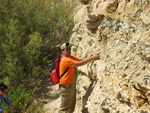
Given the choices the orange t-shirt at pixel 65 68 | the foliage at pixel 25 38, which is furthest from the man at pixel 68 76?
the foliage at pixel 25 38

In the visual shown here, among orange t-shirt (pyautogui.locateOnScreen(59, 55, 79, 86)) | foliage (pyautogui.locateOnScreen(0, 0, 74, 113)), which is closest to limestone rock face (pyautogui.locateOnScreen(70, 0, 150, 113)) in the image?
orange t-shirt (pyautogui.locateOnScreen(59, 55, 79, 86))

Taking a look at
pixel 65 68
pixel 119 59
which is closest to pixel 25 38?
pixel 65 68

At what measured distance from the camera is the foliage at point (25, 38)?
13.0 feet

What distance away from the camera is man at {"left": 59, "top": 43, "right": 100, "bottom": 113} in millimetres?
2557

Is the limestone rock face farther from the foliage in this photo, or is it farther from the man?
the foliage

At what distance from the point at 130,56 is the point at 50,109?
271 cm

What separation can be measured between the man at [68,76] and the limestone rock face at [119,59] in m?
0.23

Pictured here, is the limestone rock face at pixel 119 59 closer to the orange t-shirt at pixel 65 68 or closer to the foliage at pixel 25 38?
the orange t-shirt at pixel 65 68

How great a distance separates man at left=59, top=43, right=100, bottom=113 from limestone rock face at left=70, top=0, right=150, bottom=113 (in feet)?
0.76

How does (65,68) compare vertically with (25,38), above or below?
below

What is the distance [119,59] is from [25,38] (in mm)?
3411

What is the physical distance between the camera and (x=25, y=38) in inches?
189

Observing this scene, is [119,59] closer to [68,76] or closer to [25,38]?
[68,76]

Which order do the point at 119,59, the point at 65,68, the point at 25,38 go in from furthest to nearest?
the point at 25,38, the point at 65,68, the point at 119,59
